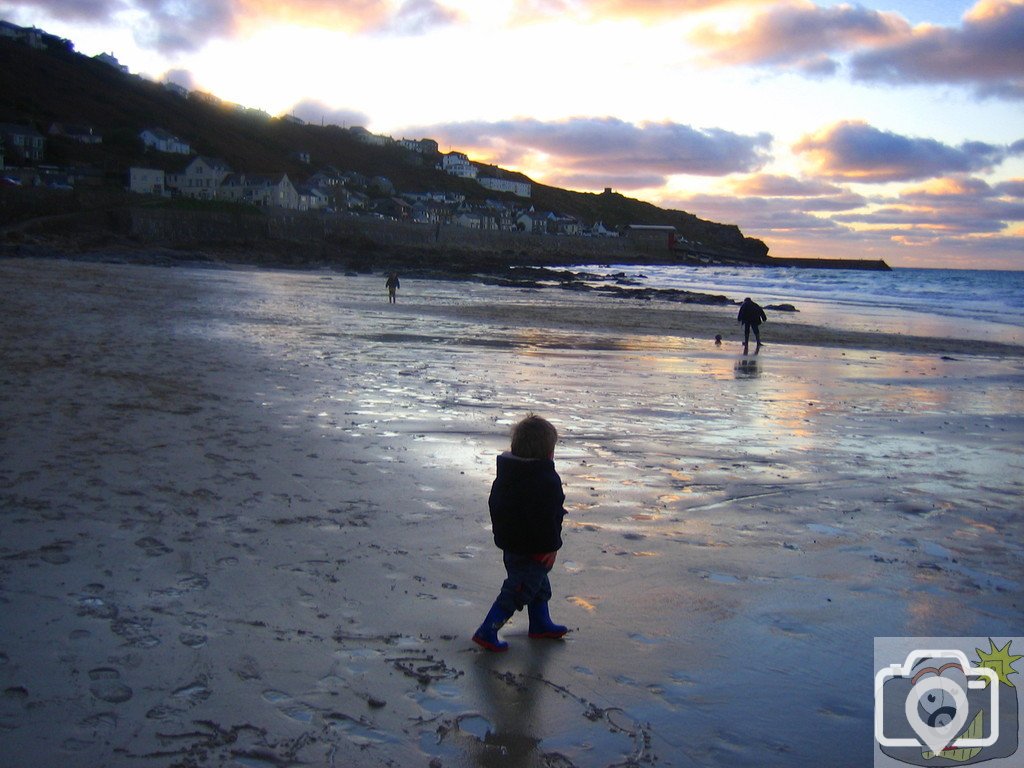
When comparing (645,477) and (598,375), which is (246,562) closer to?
(645,477)

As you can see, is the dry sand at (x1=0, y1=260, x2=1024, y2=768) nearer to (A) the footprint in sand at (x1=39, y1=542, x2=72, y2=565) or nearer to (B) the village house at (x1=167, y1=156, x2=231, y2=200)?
(A) the footprint in sand at (x1=39, y1=542, x2=72, y2=565)

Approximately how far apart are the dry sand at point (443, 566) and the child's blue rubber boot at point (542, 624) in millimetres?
82

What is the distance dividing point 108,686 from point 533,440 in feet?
7.05

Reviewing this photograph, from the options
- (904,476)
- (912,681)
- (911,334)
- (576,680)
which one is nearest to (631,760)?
(576,680)

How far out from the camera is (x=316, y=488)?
245 inches

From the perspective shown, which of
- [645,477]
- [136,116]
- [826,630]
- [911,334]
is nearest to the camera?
[826,630]

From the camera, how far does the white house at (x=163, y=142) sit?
10529 cm

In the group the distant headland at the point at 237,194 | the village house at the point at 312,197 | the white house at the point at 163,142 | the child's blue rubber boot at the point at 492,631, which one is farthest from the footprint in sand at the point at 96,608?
the white house at the point at 163,142

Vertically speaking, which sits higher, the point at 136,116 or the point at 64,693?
the point at 136,116

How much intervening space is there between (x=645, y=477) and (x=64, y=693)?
16.0 ft

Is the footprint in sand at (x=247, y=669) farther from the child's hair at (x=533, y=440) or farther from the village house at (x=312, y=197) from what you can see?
the village house at (x=312, y=197)

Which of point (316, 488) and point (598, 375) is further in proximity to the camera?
point (598, 375)

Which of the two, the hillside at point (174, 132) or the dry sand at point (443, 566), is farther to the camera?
the hillside at point (174, 132)

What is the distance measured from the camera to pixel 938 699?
3.65 m
